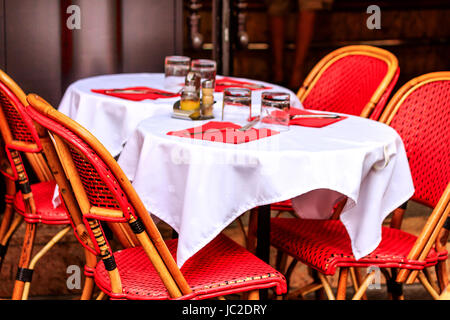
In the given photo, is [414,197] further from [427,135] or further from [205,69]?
[205,69]

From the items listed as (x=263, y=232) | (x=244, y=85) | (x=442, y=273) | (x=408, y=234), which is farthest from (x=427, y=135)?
(x=244, y=85)

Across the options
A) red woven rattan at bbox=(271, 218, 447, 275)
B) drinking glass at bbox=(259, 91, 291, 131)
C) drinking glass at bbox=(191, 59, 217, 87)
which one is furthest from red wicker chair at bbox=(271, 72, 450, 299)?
drinking glass at bbox=(191, 59, 217, 87)

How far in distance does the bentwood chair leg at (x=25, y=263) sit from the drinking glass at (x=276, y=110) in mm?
871

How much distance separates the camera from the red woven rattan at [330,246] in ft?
6.29

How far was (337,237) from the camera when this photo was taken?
6.73ft

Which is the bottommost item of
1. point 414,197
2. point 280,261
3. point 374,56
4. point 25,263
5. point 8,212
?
point 280,261

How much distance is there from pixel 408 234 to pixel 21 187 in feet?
4.13

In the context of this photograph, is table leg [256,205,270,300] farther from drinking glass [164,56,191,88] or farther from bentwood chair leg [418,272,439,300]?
drinking glass [164,56,191,88]

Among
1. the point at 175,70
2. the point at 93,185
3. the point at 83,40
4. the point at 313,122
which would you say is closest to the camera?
the point at 93,185

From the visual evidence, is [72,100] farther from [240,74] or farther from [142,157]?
[240,74]

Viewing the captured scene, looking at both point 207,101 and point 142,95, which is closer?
point 207,101

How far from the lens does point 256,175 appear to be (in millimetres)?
1701

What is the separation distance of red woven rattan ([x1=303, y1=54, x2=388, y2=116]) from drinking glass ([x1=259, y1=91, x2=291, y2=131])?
2.98ft
